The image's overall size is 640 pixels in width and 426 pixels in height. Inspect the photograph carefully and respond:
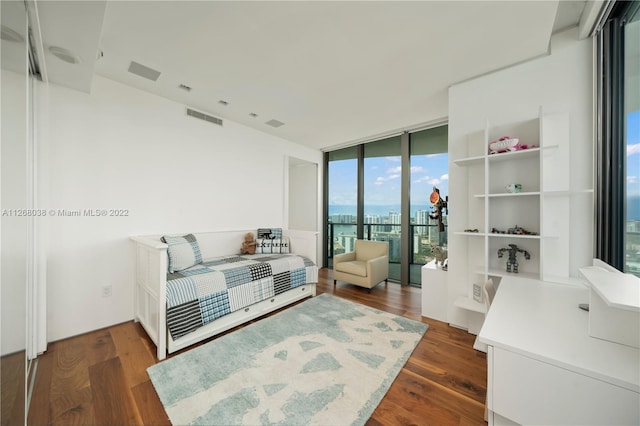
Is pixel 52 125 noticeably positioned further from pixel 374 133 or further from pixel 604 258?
pixel 604 258

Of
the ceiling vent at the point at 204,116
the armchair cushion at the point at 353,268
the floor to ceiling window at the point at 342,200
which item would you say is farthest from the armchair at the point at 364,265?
the ceiling vent at the point at 204,116

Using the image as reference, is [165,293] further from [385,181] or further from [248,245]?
[385,181]

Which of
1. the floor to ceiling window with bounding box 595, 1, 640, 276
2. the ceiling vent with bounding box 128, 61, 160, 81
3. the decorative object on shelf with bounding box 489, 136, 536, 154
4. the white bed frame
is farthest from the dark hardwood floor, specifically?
the ceiling vent with bounding box 128, 61, 160, 81

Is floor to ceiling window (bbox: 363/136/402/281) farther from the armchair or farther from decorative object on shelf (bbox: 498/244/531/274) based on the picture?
decorative object on shelf (bbox: 498/244/531/274)

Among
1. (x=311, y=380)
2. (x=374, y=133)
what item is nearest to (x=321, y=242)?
(x=374, y=133)

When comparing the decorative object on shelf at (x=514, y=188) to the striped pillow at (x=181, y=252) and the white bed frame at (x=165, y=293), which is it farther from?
the striped pillow at (x=181, y=252)

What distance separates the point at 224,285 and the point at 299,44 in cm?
231

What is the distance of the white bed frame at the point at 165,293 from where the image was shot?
1882mm

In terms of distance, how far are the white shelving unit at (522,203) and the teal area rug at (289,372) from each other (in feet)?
3.20

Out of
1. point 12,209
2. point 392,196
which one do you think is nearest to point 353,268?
point 392,196

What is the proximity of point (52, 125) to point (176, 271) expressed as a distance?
174 cm

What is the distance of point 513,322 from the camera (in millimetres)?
1043

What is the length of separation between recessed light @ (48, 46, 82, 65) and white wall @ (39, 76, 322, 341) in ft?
1.78

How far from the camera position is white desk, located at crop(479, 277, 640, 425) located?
2.28ft
